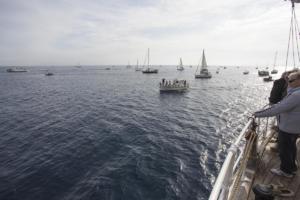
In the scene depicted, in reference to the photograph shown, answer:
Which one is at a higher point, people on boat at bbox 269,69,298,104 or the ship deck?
people on boat at bbox 269,69,298,104

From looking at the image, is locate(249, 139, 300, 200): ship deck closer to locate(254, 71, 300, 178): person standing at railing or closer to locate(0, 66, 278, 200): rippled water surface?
locate(254, 71, 300, 178): person standing at railing

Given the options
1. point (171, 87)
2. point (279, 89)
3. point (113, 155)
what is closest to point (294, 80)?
point (279, 89)

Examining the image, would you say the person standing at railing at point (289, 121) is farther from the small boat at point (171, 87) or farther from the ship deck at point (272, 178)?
the small boat at point (171, 87)

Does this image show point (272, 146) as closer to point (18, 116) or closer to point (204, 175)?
point (204, 175)

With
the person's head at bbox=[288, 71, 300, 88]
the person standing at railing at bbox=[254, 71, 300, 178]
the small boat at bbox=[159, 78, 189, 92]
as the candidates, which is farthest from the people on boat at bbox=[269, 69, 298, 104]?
the small boat at bbox=[159, 78, 189, 92]

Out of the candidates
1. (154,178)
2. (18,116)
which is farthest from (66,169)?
(18,116)

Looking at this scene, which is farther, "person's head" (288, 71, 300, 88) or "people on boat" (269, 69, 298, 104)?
"people on boat" (269, 69, 298, 104)

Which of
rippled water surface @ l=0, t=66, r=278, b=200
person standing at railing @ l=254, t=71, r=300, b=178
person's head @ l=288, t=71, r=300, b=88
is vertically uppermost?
person's head @ l=288, t=71, r=300, b=88
